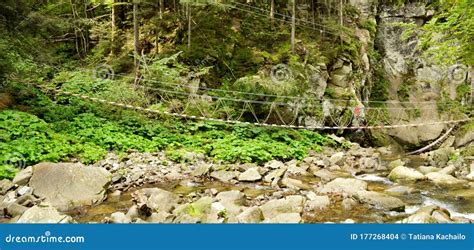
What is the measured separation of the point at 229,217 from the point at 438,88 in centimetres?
1799

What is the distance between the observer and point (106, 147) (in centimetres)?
799

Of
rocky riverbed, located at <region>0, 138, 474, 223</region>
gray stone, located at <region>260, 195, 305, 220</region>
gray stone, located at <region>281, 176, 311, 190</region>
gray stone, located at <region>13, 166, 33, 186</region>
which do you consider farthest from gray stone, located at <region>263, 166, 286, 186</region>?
gray stone, located at <region>13, 166, 33, 186</region>

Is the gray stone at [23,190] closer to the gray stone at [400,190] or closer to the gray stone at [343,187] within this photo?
the gray stone at [343,187]

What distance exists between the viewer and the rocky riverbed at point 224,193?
188 inches

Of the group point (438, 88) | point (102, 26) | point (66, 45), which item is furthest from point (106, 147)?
point (438, 88)

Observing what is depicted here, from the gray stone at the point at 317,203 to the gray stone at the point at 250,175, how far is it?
1789 millimetres

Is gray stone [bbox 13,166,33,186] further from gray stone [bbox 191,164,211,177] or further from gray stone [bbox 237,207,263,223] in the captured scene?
gray stone [bbox 237,207,263,223]

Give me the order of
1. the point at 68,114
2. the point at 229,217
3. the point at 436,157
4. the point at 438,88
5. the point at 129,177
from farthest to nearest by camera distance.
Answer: the point at 438,88, the point at 436,157, the point at 68,114, the point at 129,177, the point at 229,217

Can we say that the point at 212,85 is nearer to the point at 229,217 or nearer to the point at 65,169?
the point at 65,169

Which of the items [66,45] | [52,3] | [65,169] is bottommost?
[65,169]

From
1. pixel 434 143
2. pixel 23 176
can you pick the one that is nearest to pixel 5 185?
pixel 23 176

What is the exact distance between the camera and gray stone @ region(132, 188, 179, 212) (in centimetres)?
518

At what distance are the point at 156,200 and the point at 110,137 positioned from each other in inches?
136

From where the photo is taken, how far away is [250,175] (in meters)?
7.52
